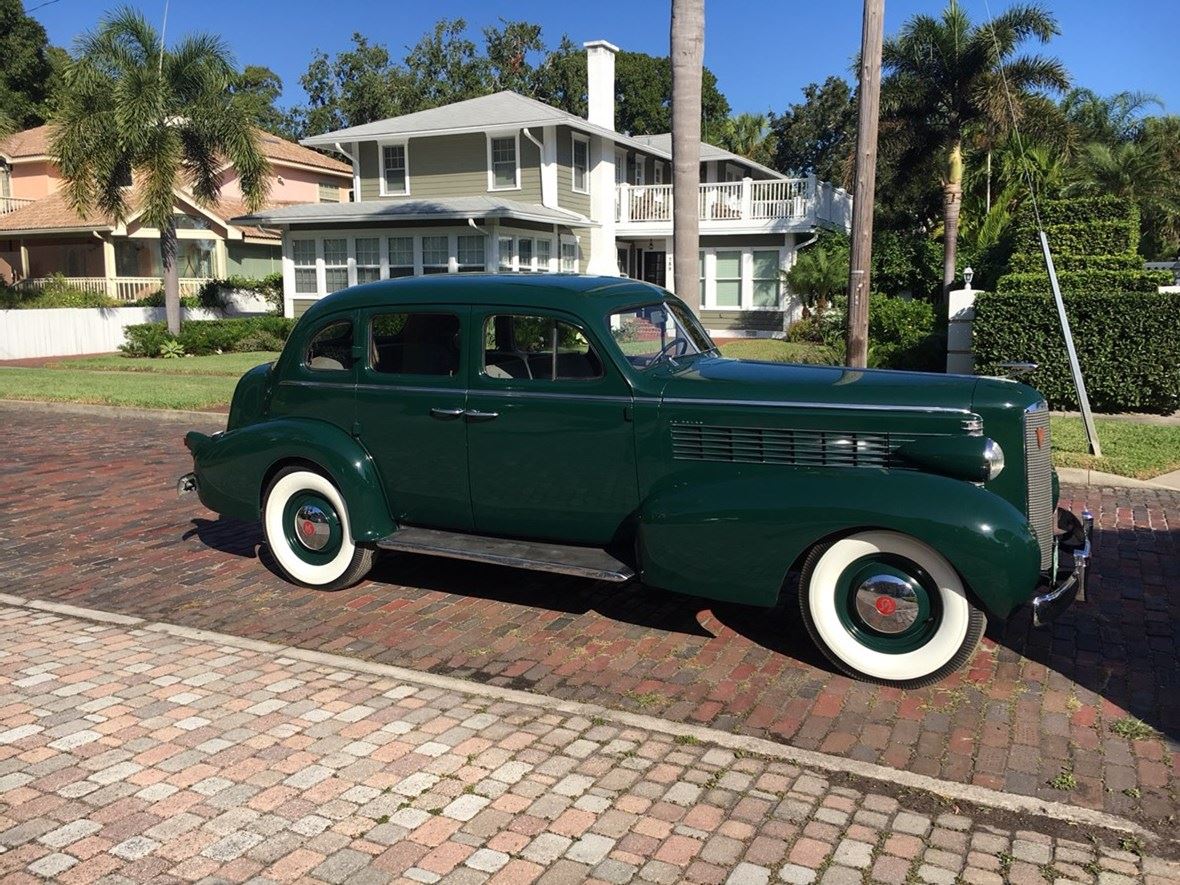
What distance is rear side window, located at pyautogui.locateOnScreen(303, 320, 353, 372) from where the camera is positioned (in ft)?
20.0

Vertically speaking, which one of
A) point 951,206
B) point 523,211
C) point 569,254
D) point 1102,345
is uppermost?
point 523,211

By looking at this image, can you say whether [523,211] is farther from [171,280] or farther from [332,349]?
[332,349]

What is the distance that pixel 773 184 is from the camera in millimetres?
27453

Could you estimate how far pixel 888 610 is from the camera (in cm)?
455

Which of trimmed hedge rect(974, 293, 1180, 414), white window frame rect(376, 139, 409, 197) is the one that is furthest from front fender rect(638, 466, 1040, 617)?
white window frame rect(376, 139, 409, 197)

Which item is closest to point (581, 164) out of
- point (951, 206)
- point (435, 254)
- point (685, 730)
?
point (435, 254)

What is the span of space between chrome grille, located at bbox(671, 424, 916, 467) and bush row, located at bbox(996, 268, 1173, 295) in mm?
9767

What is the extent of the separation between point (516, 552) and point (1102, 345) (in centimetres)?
1028

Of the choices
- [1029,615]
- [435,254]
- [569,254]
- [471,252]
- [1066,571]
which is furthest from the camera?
[569,254]

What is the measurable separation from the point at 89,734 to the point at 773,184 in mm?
25822

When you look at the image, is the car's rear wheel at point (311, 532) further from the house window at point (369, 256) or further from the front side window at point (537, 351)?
the house window at point (369, 256)

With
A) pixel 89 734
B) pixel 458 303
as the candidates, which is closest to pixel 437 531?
pixel 458 303

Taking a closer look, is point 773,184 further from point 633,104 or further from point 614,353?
point 633,104

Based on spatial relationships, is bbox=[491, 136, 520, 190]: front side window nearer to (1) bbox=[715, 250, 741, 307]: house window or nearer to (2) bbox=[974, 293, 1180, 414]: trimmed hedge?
(1) bbox=[715, 250, 741, 307]: house window
